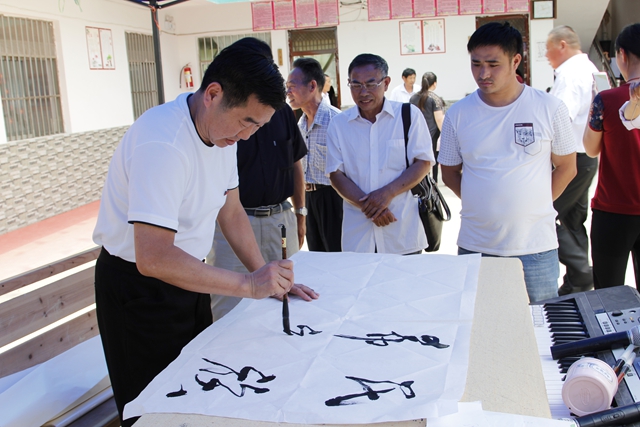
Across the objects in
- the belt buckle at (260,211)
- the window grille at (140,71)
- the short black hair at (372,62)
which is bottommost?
the belt buckle at (260,211)

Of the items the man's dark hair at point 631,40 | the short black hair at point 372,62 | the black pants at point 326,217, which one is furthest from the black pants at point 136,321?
the man's dark hair at point 631,40

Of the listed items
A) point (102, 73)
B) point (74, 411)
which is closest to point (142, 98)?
point (102, 73)

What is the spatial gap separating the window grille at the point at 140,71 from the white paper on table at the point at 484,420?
29.8 feet

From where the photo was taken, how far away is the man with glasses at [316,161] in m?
3.65

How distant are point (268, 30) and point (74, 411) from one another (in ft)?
30.9

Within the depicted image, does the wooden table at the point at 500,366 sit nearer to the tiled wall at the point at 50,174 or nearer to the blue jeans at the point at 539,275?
the blue jeans at the point at 539,275

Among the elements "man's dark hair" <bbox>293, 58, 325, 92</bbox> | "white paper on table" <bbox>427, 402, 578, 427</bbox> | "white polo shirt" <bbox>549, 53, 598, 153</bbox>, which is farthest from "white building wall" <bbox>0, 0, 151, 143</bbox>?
"white paper on table" <bbox>427, 402, 578, 427</bbox>

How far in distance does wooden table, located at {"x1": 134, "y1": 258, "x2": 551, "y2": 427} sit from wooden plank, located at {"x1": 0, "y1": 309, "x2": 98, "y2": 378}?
1381 millimetres

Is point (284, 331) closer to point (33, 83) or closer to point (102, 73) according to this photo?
point (33, 83)

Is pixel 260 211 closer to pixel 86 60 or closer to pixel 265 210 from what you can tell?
pixel 265 210

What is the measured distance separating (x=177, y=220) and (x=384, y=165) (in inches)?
59.0

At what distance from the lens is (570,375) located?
3.95 feet

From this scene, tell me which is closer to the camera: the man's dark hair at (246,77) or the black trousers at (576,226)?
the man's dark hair at (246,77)

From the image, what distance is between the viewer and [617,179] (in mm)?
2758
